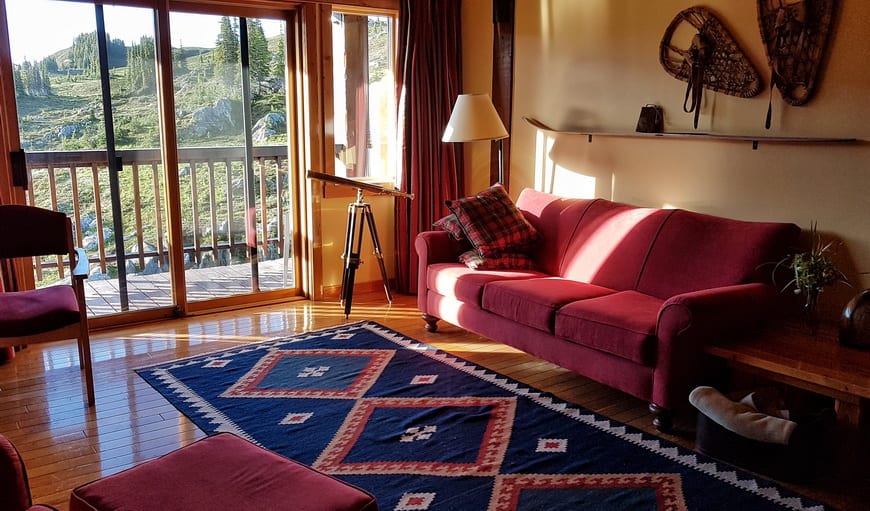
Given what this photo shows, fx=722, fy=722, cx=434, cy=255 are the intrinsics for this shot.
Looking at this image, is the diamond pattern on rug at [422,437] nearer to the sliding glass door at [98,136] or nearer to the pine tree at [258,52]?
the sliding glass door at [98,136]

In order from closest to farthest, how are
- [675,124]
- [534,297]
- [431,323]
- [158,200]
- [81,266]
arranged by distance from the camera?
1. [81,266]
2. [534,297]
3. [675,124]
4. [431,323]
5. [158,200]

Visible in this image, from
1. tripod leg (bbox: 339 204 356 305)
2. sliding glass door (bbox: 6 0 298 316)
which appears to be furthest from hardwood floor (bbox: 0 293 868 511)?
sliding glass door (bbox: 6 0 298 316)

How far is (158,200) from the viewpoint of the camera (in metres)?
4.65

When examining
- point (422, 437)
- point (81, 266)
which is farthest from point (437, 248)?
point (81, 266)

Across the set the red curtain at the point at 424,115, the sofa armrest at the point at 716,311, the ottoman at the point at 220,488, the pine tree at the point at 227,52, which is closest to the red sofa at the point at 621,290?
the sofa armrest at the point at 716,311

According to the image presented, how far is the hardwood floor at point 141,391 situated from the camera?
110 inches

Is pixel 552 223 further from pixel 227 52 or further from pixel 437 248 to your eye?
pixel 227 52

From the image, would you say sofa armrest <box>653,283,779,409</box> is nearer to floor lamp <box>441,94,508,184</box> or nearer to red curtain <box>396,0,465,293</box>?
floor lamp <box>441,94,508,184</box>

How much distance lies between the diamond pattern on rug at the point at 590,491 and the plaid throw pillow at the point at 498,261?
1.70m

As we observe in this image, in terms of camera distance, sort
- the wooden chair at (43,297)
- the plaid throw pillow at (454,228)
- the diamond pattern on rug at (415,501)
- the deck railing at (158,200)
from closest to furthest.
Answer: the diamond pattern on rug at (415,501), the wooden chair at (43,297), the deck railing at (158,200), the plaid throw pillow at (454,228)

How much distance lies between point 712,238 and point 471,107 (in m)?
1.75

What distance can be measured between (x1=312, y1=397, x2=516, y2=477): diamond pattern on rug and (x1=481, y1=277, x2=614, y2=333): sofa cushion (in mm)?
451

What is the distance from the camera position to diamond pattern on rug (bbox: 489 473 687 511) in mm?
2498

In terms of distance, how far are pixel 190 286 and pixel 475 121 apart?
7.25 feet
